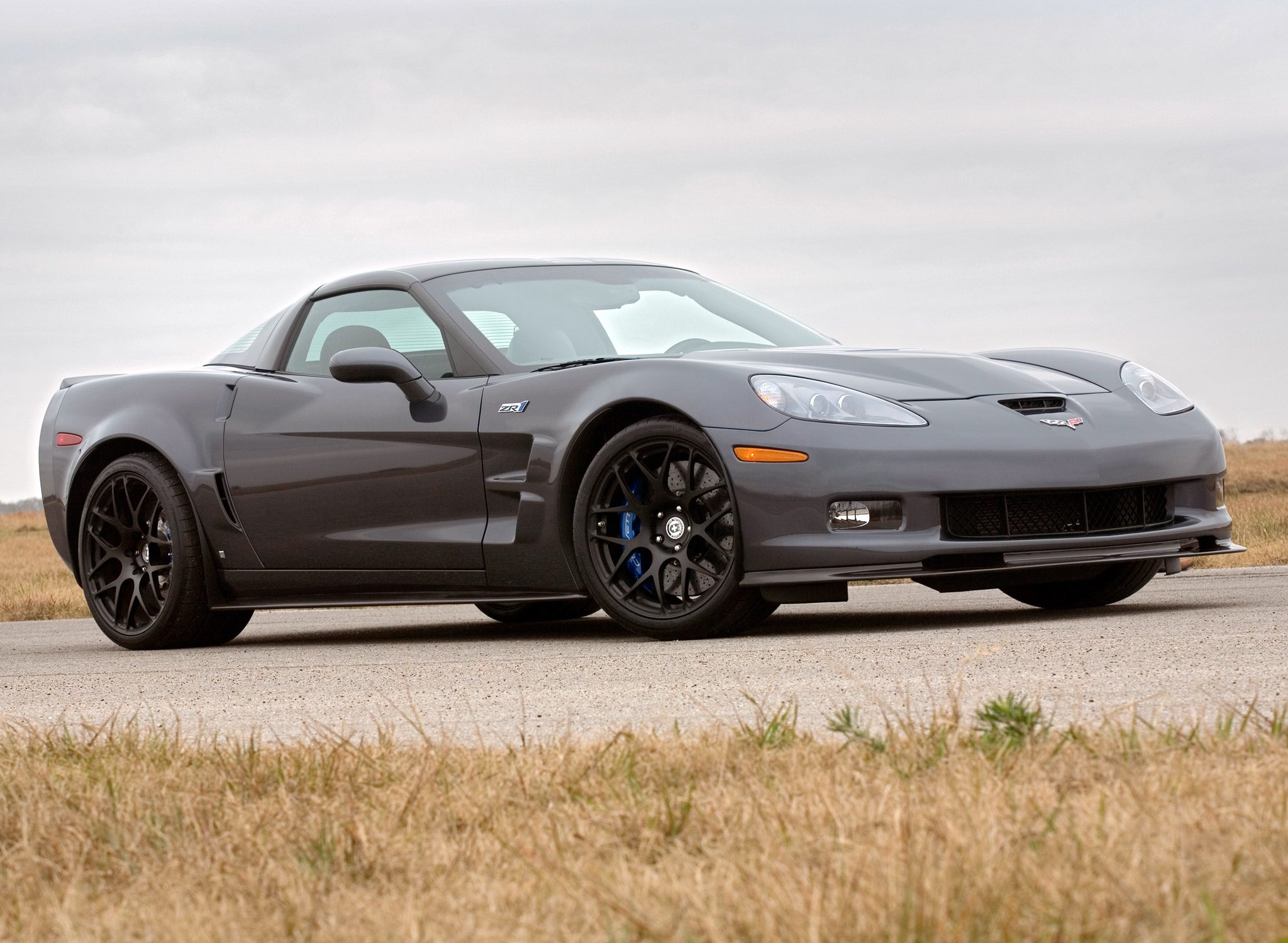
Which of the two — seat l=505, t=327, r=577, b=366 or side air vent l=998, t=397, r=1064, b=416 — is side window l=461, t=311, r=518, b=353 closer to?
seat l=505, t=327, r=577, b=366

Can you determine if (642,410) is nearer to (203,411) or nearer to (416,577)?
(416,577)

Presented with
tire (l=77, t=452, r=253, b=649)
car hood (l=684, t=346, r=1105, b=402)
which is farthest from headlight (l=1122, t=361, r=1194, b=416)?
tire (l=77, t=452, r=253, b=649)

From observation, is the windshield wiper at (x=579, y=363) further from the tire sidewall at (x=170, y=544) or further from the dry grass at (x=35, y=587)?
the dry grass at (x=35, y=587)

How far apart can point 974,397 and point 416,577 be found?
2188 mm

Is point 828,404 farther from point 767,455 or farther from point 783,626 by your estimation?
point 783,626

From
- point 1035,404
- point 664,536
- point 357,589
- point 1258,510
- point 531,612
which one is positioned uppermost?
point 1035,404

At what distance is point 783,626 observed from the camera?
6.31m

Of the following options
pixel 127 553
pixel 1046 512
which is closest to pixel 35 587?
pixel 127 553

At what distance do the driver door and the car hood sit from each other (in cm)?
98

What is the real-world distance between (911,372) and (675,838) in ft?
12.1

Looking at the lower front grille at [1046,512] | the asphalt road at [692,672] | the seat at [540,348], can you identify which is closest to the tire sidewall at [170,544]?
the asphalt road at [692,672]

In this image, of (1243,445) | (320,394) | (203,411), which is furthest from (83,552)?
(1243,445)

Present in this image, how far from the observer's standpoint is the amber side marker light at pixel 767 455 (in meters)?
5.51

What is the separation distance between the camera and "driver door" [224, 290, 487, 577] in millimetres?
6363
